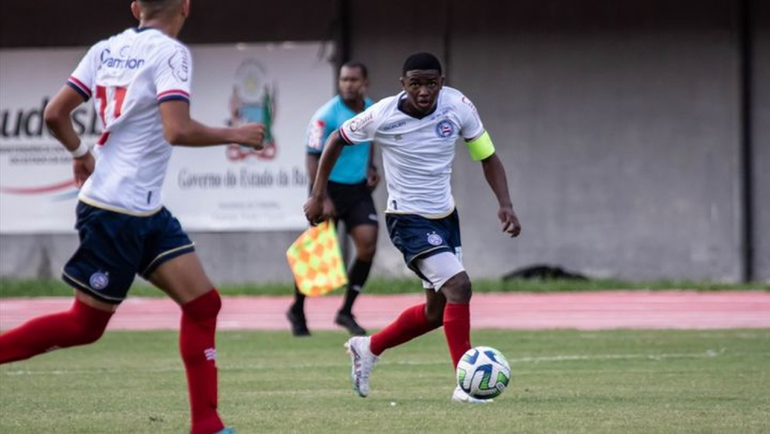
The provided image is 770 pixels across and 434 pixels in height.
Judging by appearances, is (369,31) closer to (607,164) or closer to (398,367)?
(607,164)

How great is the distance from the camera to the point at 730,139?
23188 millimetres

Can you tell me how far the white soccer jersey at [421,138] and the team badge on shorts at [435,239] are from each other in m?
0.17

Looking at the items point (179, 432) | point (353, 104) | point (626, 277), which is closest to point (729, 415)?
point (179, 432)

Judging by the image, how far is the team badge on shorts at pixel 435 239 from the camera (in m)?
10.0

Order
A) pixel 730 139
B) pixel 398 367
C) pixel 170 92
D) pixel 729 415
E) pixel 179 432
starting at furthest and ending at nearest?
pixel 730 139 < pixel 398 367 < pixel 729 415 < pixel 179 432 < pixel 170 92

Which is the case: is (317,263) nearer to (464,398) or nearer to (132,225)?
(464,398)

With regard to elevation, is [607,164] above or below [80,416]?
above

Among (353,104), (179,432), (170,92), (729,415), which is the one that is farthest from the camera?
(353,104)

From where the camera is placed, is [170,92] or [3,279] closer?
[170,92]

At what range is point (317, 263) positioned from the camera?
1652 cm

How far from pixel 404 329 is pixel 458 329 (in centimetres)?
63

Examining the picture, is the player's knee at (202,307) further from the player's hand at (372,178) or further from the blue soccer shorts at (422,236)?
the player's hand at (372,178)

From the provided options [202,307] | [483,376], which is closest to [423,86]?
[483,376]

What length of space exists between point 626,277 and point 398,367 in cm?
1166
